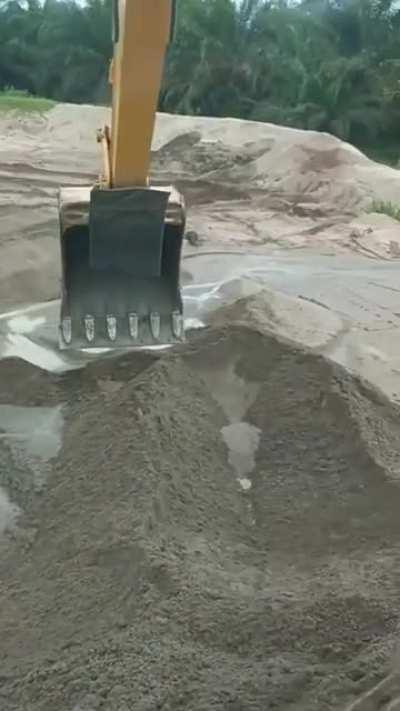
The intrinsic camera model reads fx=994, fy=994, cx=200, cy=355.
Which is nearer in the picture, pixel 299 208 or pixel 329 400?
pixel 329 400

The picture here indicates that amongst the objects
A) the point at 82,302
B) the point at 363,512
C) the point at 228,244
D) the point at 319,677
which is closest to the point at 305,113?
the point at 228,244

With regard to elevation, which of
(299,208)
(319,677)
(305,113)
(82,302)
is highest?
(319,677)

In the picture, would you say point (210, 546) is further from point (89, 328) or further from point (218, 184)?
point (218, 184)

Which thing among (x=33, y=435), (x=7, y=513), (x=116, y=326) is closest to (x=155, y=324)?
(x=116, y=326)

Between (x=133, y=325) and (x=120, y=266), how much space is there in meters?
0.36

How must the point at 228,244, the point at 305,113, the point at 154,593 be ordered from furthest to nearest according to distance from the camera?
the point at 305,113
the point at 228,244
the point at 154,593

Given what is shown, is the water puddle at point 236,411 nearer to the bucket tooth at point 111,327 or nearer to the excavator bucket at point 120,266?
the excavator bucket at point 120,266

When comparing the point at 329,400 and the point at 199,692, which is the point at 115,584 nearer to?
the point at 199,692

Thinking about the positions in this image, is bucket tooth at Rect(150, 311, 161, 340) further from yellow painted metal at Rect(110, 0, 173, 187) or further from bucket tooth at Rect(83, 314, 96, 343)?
yellow painted metal at Rect(110, 0, 173, 187)

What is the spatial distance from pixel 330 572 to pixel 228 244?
5.74m

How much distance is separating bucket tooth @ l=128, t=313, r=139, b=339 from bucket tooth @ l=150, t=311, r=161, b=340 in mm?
91

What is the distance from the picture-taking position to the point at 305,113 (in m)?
20.1

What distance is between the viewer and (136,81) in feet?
17.2

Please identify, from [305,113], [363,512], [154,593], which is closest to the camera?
[154,593]
